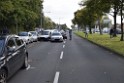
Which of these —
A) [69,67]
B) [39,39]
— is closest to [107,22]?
[39,39]

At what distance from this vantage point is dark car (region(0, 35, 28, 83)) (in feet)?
31.8

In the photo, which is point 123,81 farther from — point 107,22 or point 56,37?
point 107,22

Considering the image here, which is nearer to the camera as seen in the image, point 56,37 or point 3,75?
point 3,75

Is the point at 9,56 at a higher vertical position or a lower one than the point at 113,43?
higher

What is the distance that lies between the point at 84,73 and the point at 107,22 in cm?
14815

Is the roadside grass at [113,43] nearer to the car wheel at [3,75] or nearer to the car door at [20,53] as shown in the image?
the car door at [20,53]

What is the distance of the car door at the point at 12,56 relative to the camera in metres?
10.4

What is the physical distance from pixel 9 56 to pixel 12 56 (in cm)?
39

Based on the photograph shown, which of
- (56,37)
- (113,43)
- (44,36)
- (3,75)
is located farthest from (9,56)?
(44,36)

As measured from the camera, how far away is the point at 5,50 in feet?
33.7

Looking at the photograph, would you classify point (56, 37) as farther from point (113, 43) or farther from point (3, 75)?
point (3, 75)

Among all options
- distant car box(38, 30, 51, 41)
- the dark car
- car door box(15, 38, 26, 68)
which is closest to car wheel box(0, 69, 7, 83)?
the dark car

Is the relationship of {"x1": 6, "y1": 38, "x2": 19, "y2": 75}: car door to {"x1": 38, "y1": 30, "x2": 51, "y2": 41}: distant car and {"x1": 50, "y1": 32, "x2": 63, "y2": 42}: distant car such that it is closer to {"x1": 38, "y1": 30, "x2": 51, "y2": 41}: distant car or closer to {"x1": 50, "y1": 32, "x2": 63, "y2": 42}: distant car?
{"x1": 50, "y1": 32, "x2": 63, "y2": 42}: distant car

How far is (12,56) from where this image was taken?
1083cm
